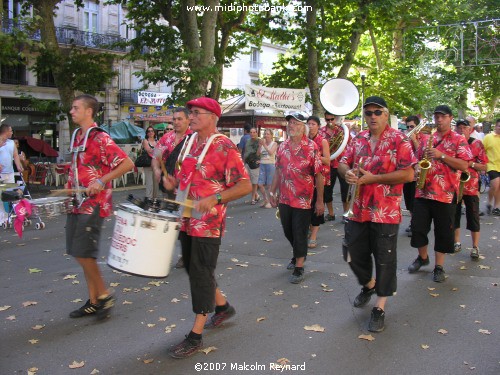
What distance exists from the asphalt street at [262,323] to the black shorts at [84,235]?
655mm

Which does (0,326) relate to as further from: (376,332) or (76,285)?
(376,332)

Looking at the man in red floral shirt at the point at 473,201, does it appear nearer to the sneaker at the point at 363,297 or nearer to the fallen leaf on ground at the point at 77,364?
the sneaker at the point at 363,297

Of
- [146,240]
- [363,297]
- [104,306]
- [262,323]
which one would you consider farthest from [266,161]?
[146,240]

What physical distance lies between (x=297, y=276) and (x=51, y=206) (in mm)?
2852

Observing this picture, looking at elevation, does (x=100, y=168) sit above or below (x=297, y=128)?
below

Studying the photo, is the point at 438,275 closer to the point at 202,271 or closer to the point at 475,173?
the point at 475,173

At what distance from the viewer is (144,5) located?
63.3 feet

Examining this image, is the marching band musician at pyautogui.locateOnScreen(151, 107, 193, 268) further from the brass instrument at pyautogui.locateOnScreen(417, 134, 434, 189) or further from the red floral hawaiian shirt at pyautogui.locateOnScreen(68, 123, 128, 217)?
the brass instrument at pyautogui.locateOnScreen(417, 134, 434, 189)

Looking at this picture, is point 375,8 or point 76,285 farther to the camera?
point 375,8

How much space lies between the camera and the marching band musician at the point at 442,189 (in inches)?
244

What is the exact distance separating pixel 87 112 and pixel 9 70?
26.8 metres

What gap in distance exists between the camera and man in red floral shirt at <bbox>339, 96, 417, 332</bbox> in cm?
471

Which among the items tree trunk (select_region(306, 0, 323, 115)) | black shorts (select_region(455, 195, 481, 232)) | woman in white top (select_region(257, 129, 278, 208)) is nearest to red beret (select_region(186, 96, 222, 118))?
black shorts (select_region(455, 195, 481, 232))

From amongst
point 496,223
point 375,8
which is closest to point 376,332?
point 496,223
